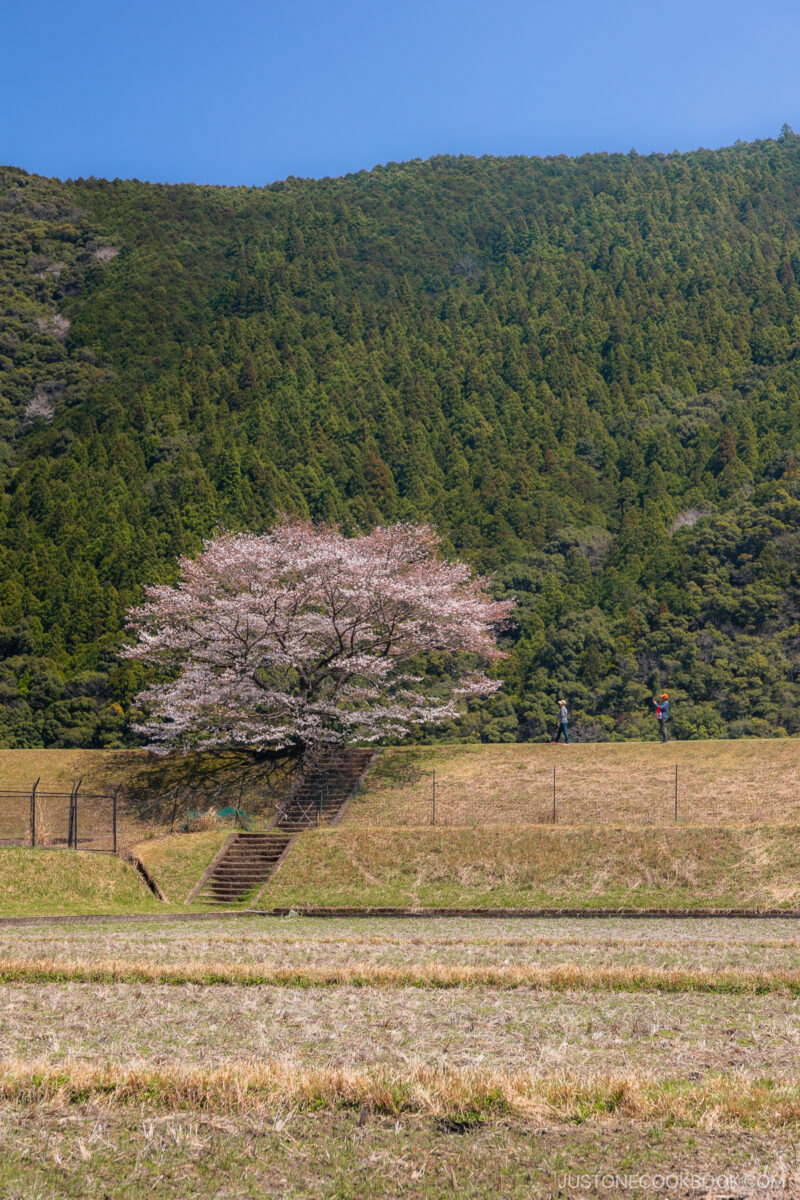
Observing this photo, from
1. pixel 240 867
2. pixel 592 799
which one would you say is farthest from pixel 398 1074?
pixel 592 799

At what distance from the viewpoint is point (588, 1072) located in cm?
795

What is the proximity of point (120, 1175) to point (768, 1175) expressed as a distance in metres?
3.61

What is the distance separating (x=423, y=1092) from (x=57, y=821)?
2744 centimetres

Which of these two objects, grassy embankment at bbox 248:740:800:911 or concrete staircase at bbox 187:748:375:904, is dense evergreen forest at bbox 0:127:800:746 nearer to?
concrete staircase at bbox 187:748:375:904

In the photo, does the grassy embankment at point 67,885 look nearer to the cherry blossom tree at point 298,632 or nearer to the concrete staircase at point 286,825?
the concrete staircase at point 286,825

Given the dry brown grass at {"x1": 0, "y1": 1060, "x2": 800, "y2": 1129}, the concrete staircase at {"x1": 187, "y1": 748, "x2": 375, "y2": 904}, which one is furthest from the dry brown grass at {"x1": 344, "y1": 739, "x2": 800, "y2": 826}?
the dry brown grass at {"x1": 0, "y1": 1060, "x2": 800, "y2": 1129}

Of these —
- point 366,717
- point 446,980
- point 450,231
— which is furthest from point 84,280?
point 446,980

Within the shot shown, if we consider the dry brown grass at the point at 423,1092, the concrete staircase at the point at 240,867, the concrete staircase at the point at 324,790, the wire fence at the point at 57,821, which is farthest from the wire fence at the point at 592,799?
the dry brown grass at the point at 423,1092

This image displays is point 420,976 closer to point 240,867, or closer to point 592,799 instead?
point 240,867

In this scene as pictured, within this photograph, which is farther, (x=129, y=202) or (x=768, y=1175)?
(x=129, y=202)

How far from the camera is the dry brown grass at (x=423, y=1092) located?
6922 mm

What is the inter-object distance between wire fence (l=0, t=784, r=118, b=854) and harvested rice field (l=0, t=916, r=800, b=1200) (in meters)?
14.6

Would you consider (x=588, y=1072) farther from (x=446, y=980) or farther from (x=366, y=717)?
(x=366, y=717)

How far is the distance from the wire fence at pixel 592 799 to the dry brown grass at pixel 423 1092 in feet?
70.8
